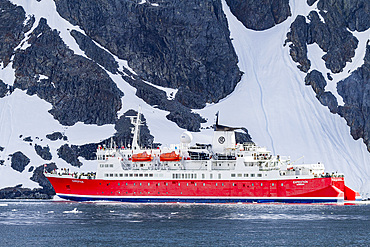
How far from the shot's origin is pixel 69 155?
461ft

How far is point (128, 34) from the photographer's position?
176m

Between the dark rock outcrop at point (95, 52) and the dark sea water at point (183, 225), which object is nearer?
the dark sea water at point (183, 225)

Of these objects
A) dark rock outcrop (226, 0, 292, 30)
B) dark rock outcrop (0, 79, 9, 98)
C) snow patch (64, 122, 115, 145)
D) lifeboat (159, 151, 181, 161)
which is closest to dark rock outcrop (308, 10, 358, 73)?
dark rock outcrop (226, 0, 292, 30)

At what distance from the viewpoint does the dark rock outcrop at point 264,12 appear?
19588 centimetres

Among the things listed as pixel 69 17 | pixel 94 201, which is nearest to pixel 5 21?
pixel 69 17

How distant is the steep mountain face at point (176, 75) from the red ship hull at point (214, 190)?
2493 cm

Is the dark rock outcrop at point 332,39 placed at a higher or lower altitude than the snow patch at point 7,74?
higher

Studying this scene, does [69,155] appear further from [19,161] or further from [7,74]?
[7,74]

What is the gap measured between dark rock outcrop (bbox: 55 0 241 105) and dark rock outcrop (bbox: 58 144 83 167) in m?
35.8

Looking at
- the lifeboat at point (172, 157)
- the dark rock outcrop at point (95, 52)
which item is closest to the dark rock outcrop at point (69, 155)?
the dark rock outcrop at point (95, 52)

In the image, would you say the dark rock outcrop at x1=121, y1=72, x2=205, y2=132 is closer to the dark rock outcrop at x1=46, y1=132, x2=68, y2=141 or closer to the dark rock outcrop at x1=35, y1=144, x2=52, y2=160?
the dark rock outcrop at x1=46, y1=132, x2=68, y2=141

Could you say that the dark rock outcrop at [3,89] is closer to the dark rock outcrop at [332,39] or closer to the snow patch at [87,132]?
the snow patch at [87,132]

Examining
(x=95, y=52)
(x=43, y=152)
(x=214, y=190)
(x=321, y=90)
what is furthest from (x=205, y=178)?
(x=321, y=90)

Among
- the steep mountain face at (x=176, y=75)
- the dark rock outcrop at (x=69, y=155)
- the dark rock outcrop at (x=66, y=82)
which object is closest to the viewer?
the dark rock outcrop at (x=69, y=155)
